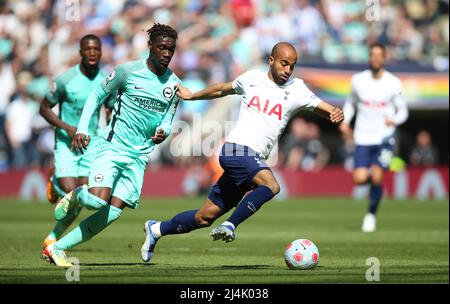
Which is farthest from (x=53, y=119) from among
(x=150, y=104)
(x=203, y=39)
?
(x=203, y=39)

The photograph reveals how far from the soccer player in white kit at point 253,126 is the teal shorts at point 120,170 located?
592mm

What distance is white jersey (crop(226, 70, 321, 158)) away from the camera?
10688mm

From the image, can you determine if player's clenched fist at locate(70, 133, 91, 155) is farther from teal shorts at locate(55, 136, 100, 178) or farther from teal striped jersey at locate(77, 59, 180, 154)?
teal shorts at locate(55, 136, 100, 178)

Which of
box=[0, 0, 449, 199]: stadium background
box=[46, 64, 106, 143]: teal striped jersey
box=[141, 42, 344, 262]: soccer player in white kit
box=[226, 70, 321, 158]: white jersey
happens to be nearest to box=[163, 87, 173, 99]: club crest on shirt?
box=[141, 42, 344, 262]: soccer player in white kit

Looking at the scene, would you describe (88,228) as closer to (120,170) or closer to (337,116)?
(120,170)

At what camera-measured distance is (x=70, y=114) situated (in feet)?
42.6

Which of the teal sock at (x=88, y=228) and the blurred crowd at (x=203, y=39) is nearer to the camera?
the teal sock at (x=88, y=228)

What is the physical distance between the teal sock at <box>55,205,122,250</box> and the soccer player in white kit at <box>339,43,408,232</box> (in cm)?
767

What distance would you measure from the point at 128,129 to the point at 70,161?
91.4 inches

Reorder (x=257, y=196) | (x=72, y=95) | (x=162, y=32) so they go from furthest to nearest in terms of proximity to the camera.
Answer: (x=72, y=95)
(x=162, y=32)
(x=257, y=196)

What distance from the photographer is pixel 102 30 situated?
29.3m

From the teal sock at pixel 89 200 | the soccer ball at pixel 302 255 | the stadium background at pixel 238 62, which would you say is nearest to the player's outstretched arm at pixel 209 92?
the teal sock at pixel 89 200

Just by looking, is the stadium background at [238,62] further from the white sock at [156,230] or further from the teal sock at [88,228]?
the teal sock at [88,228]

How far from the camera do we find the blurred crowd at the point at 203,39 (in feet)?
91.0
